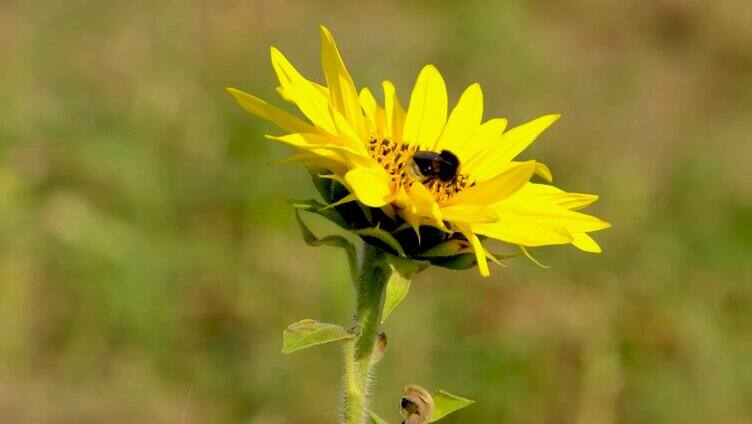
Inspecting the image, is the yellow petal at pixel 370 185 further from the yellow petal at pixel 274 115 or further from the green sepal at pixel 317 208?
the yellow petal at pixel 274 115

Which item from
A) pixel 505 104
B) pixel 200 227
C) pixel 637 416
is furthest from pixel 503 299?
pixel 505 104

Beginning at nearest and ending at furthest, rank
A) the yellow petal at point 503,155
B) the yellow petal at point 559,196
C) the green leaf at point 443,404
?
the green leaf at point 443,404 → the yellow petal at point 559,196 → the yellow petal at point 503,155

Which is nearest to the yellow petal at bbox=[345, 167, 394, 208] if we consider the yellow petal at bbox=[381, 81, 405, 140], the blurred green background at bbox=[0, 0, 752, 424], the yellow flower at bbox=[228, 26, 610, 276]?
the yellow flower at bbox=[228, 26, 610, 276]

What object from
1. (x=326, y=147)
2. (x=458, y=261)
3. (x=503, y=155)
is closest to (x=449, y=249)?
(x=458, y=261)

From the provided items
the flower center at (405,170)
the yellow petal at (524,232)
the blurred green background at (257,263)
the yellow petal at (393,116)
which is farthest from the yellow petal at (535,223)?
the blurred green background at (257,263)

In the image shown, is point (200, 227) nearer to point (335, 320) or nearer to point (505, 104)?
point (335, 320)

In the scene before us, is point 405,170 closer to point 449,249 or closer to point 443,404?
point 449,249
